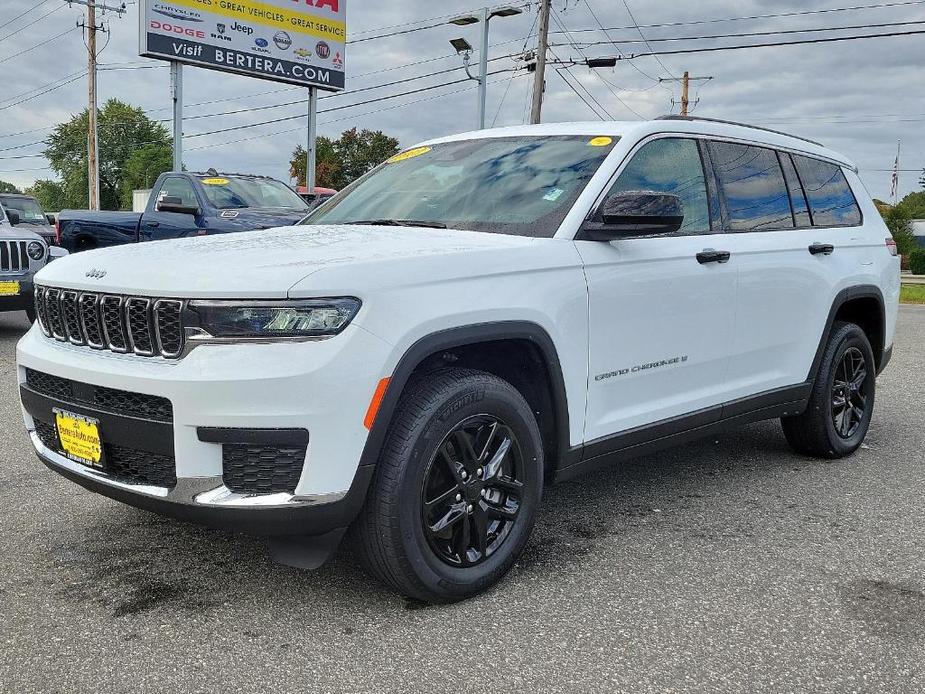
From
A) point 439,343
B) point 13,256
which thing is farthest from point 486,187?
point 13,256

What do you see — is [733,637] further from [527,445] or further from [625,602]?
[527,445]

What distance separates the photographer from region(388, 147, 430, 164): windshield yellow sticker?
4750mm

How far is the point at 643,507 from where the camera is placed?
14.6 feet

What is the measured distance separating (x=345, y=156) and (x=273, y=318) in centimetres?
7615

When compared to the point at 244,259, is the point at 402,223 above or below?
above

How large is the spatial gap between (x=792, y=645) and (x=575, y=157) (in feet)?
7.03

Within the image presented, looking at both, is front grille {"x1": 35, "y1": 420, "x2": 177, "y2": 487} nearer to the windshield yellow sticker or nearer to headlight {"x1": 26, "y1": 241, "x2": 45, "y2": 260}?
the windshield yellow sticker

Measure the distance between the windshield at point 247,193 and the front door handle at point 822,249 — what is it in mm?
8329

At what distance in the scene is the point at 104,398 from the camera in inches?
119

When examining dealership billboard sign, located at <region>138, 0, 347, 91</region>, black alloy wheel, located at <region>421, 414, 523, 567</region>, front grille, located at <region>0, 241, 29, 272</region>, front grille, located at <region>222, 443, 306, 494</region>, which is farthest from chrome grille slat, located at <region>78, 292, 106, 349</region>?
dealership billboard sign, located at <region>138, 0, 347, 91</region>

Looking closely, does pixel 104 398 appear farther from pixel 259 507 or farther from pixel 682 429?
pixel 682 429

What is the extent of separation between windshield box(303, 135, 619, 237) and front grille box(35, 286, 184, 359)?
1349 millimetres

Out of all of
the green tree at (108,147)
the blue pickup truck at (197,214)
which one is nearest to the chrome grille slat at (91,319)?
the blue pickup truck at (197,214)

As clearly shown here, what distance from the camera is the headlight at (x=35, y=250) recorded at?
33.6 ft
